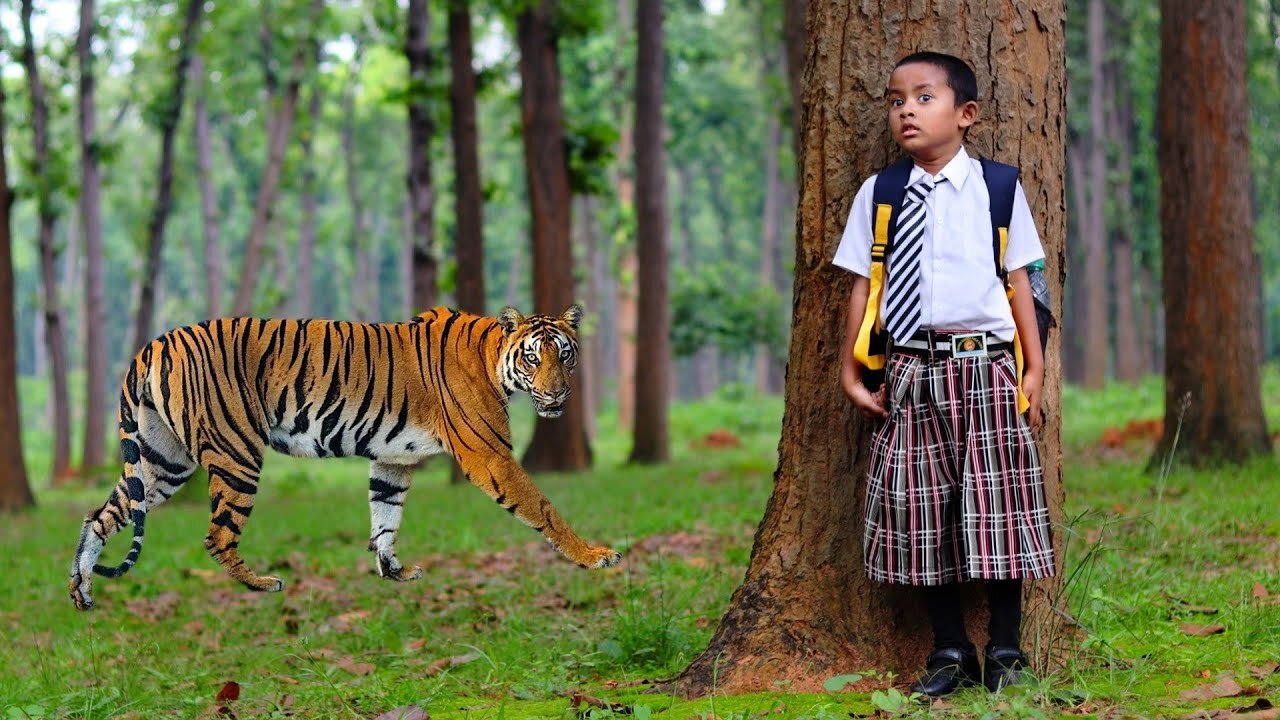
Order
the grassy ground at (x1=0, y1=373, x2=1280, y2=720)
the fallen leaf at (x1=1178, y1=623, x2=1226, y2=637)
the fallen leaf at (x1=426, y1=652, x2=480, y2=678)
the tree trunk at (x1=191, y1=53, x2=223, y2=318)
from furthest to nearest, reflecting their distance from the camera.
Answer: the tree trunk at (x1=191, y1=53, x2=223, y2=318), the fallen leaf at (x1=426, y1=652, x2=480, y2=678), the fallen leaf at (x1=1178, y1=623, x2=1226, y2=637), the grassy ground at (x1=0, y1=373, x2=1280, y2=720)

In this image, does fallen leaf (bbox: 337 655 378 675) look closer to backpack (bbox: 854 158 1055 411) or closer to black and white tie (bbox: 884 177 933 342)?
backpack (bbox: 854 158 1055 411)

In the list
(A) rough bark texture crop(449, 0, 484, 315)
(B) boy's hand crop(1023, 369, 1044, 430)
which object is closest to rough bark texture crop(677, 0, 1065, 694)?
(B) boy's hand crop(1023, 369, 1044, 430)

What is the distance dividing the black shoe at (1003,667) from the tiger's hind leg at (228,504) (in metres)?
2.03

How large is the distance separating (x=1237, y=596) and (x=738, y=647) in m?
2.27

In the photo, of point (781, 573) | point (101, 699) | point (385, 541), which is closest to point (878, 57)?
point (781, 573)

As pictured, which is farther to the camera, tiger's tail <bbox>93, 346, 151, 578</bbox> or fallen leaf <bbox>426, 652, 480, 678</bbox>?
fallen leaf <bbox>426, 652, 480, 678</bbox>

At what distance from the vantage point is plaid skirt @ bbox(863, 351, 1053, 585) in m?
3.85

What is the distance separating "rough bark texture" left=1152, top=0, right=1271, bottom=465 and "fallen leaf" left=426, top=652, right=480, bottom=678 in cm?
694

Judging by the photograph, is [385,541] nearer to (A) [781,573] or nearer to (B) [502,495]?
(B) [502,495]

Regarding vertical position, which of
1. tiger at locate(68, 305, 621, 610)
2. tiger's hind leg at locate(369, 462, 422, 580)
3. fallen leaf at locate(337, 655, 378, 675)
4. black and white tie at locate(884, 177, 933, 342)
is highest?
black and white tie at locate(884, 177, 933, 342)

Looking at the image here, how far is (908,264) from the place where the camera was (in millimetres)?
3795

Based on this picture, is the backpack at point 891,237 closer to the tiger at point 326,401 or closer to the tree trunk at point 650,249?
the tiger at point 326,401

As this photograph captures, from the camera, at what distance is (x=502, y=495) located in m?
3.44

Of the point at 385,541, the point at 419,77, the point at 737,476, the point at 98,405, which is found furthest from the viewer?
the point at 98,405
